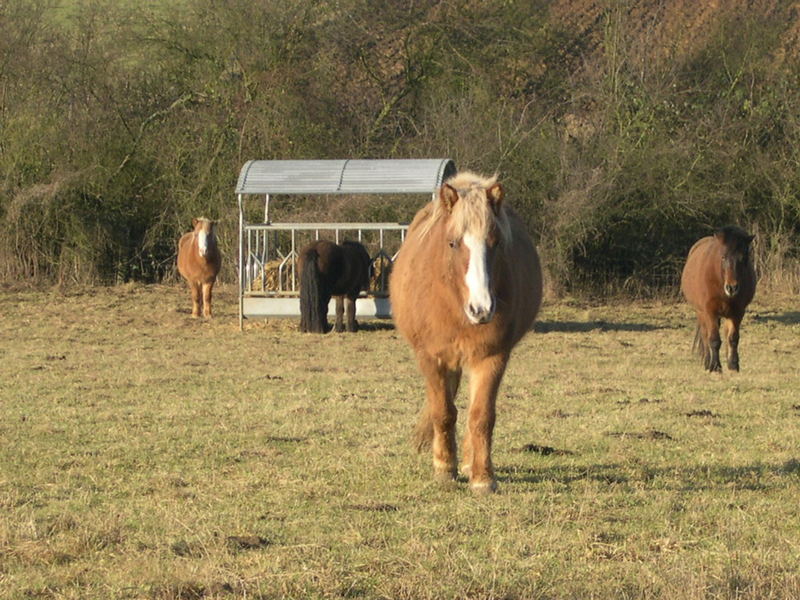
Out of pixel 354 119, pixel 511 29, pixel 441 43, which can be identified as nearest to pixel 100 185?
pixel 354 119

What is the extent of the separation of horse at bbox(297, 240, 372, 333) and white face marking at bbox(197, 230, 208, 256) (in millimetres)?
2551

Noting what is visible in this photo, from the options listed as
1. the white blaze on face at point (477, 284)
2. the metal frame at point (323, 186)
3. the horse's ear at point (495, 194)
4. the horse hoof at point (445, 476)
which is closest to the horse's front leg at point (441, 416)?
the horse hoof at point (445, 476)

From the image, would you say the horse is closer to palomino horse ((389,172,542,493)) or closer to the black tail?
the black tail

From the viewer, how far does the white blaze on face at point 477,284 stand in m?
5.77

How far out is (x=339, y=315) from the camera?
17.0 meters

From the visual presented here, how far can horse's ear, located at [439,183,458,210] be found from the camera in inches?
239

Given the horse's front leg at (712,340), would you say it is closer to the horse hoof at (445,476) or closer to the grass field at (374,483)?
the grass field at (374,483)

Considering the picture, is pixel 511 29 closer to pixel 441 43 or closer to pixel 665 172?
pixel 441 43

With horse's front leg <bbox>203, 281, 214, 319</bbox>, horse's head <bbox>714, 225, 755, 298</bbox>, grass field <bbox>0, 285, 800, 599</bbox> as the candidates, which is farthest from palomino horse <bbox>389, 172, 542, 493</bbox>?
horse's front leg <bbox>203, 281, 214, 319</bbox>

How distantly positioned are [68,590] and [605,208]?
18.5 metres

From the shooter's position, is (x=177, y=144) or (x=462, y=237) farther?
(x=177, y=144)

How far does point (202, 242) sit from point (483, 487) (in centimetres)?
1306

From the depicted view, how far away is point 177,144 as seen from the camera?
24500mm

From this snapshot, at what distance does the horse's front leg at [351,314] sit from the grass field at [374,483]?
3.19 meters
